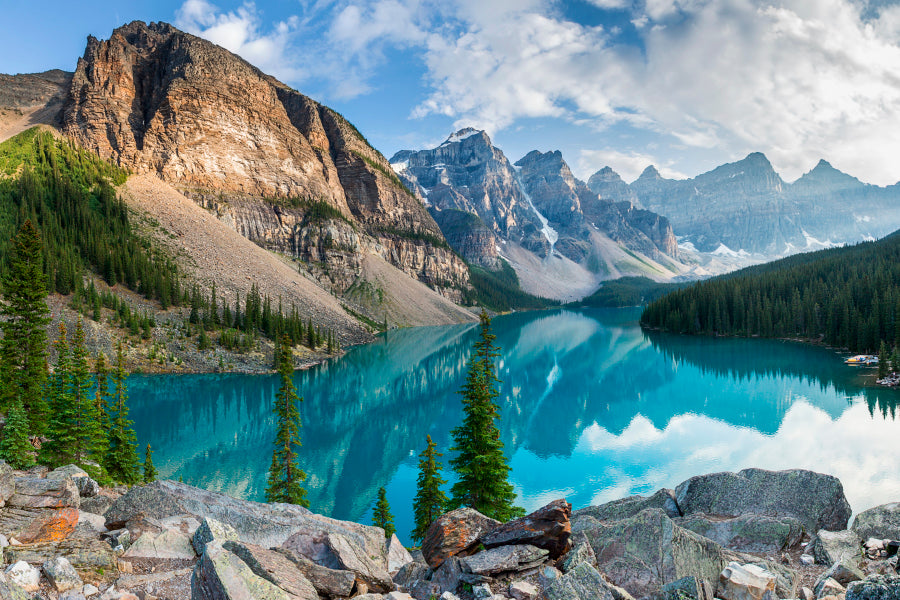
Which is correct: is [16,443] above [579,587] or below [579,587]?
below

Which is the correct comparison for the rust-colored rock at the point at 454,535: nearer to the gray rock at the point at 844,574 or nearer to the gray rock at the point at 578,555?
the gray rock at the point at 578,555

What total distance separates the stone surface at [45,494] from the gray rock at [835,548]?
15681 millimetres

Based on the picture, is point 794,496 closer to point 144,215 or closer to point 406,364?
point 406,364

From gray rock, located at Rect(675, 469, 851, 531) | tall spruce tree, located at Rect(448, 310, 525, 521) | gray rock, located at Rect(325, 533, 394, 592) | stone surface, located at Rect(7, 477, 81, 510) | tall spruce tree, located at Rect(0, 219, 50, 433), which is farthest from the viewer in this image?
tall spruce tree, located at Rect(0, 219, 50, 433)

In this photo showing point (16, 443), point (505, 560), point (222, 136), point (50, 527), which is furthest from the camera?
point (222, 136)

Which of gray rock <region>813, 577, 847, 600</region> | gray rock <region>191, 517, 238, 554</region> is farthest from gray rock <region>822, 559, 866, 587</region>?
gray rock <region>191, 517, 238, 554</region>

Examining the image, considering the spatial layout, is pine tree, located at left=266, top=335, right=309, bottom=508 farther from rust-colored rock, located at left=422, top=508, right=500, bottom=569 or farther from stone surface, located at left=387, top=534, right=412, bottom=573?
rust-colored rock, located at left=422, top=508, right=500, bottom=569

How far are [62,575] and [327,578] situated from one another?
4.11 meters

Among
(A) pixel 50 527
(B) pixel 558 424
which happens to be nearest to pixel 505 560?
(A) pixel 50 527

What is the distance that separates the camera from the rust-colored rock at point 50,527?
28.8 feet

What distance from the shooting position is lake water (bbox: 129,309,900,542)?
93.9 ft

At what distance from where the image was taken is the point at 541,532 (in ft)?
27.3

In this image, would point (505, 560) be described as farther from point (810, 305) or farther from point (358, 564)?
point (810, 305)

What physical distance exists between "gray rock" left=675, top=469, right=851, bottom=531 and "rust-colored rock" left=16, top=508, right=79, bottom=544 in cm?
1456
